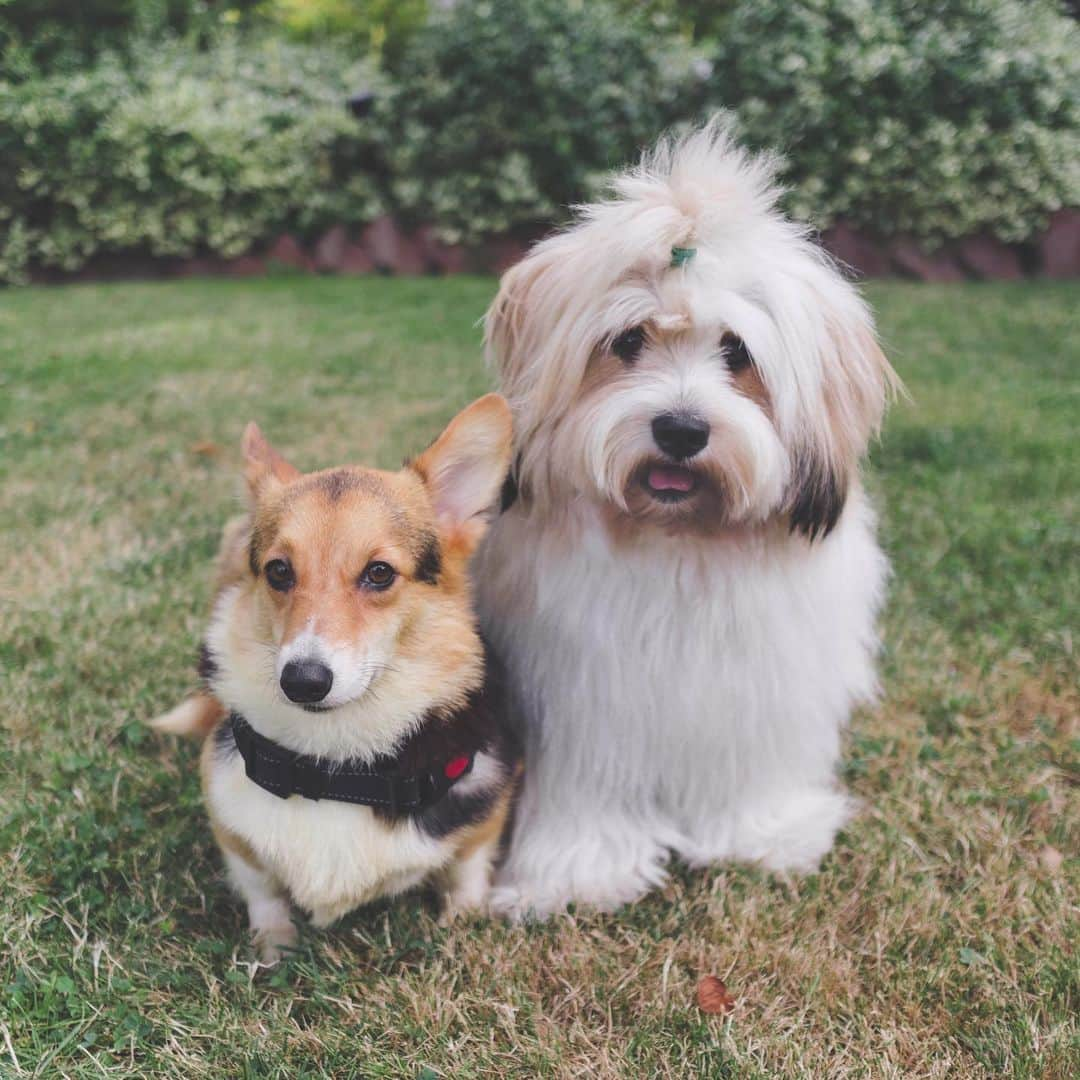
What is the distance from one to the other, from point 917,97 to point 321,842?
32.4ft

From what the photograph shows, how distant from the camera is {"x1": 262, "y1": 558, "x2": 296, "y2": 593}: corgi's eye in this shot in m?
1.92

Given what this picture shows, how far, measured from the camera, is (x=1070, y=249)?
10.4 meters

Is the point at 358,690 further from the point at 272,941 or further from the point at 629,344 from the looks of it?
the point at 629,344

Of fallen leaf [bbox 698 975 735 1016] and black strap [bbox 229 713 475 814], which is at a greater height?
black strap [bbox 229 713 475 814]

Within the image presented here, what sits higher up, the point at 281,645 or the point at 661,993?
the point at 281,645

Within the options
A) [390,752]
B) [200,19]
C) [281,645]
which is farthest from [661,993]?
[200,19]

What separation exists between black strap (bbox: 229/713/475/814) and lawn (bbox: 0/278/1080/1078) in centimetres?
38

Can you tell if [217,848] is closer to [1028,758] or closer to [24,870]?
[24,870]

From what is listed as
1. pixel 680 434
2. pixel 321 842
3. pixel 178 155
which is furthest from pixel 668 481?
pixel 178 155

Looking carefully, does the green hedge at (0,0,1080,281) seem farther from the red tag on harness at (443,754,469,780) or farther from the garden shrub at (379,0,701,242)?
the red tag on harness at (443,754,469,780)

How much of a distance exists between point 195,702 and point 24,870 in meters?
0.57

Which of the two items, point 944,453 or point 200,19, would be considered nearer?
point 944,453

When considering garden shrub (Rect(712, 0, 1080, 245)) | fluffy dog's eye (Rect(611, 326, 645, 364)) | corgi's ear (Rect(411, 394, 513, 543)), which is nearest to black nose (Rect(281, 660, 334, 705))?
corgi's ear (Rect(411, 394, 513, 543))

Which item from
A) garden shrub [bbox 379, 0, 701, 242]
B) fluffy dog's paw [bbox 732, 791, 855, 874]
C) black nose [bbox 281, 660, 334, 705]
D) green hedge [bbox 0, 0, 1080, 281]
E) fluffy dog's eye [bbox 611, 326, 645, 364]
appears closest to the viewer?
black nose [bbox 281, 660, 334, 705]
